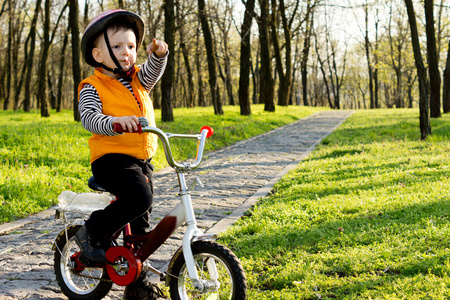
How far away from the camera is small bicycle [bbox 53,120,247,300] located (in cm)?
256

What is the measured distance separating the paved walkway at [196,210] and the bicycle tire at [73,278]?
12cm

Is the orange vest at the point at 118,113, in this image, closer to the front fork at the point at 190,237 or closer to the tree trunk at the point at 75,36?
the front fork at the point at 190,237

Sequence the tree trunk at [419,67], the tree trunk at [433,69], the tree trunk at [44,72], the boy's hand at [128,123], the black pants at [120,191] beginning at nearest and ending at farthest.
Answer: the boy's hand at [128,123] < the black pants at [120,191] < the tree trunk at [419,67] < the tree trunk at [433,69] < the tree trunk at [44,72]

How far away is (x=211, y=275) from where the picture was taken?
8.70ft

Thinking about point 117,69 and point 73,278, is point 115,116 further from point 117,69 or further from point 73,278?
point 73,278

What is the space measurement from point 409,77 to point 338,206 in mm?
51480

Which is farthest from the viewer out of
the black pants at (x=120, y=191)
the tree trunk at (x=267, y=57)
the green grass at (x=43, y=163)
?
the tree trunk at (x=267, y=57)

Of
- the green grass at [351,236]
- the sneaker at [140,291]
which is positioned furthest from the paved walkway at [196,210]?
the green grass at [351,236]

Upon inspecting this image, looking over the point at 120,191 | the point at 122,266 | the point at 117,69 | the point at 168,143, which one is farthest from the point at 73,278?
the point at 117,69

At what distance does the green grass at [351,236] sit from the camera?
3.09 m

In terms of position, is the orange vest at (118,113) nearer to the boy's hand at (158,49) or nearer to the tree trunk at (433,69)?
the boy's hand at (158,49)

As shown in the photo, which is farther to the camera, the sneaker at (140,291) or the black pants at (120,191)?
the sneaker at (140,291)

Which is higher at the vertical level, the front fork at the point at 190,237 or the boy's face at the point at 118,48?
the boy's face at the point at 118,48

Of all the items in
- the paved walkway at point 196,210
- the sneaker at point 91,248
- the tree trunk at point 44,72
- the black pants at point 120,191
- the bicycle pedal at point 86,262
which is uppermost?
the tree trunk at point 44,72
